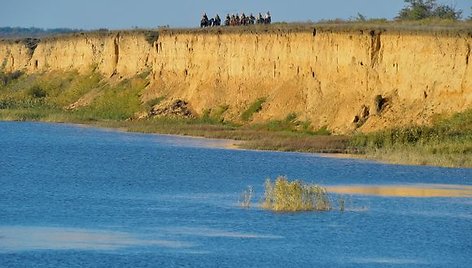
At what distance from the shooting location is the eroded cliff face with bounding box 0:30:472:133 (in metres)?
50.0

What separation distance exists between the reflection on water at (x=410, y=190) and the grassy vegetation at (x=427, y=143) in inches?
215

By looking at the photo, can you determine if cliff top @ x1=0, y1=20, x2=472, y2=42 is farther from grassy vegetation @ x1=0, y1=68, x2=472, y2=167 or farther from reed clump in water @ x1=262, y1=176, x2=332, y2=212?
reed clump in water @ x1=262, y1=176, x2=332, y2=212

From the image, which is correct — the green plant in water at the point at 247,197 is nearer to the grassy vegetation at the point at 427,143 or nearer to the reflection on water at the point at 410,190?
the reflection on water at the point at 410,190

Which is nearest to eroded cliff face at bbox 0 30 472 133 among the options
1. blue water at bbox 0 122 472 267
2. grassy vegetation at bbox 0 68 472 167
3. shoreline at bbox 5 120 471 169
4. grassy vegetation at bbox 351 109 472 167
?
grassy vegetation at bbox 0 68 472 167

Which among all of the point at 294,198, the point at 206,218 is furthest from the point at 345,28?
the point at 206,218

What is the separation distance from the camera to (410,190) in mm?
34000

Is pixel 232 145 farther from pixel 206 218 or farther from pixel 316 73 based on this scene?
pixel 206 218

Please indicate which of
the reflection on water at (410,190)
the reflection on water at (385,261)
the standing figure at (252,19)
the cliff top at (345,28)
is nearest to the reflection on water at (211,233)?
the reflection on water at (385,261)

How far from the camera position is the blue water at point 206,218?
23.4 meters

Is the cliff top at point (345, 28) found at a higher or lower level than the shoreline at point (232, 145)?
higher

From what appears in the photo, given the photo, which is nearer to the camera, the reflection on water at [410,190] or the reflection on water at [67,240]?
the reflection on water at [67,240]

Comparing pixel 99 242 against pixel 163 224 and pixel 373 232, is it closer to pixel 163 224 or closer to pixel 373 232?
pixel 163 224

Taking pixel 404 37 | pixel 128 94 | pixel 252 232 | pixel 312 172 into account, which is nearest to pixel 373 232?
pixel 252 232

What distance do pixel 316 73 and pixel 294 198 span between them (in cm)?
2892
